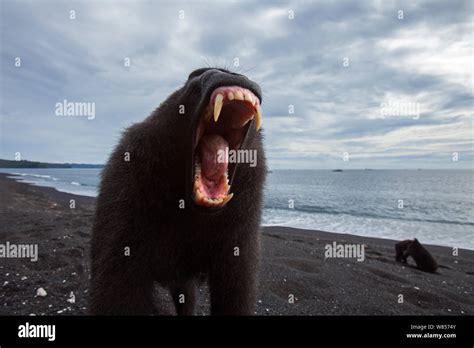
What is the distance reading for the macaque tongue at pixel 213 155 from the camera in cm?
284

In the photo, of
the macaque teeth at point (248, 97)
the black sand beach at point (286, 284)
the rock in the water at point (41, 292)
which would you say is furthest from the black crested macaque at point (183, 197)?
the rock in the water at point (41, 292)

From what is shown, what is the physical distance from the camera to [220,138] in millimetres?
3057

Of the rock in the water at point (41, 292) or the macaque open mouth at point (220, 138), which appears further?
the rock in the water at point (41, 292)

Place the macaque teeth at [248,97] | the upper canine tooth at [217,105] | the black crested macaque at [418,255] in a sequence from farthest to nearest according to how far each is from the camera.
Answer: the black crested macaque at [418,255]
the macaque teeth at [248,97]
the upper canine tooth at [217,105]

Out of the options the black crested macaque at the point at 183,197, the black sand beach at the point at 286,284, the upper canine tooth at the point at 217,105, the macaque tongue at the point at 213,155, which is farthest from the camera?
the black sand beach at the point at 286,284

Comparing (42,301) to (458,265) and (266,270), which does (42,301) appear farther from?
(458,265)

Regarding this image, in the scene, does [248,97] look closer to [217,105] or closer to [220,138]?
A: [217,105]

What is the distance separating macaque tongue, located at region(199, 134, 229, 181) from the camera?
284cm

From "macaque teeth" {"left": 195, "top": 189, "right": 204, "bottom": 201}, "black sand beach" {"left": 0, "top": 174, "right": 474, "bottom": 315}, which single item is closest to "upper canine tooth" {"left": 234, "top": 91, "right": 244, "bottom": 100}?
"macaque teeth" {"left": 195, "top": 189, "right": 204, "bottom": 201}

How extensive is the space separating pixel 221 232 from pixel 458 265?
11.3m

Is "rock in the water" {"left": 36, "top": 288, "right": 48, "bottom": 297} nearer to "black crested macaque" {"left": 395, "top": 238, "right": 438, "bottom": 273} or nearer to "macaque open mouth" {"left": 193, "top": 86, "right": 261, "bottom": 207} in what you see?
"macaque open mouth" {"left": 193, "top": 86, "right": 261, "bottom": 207}

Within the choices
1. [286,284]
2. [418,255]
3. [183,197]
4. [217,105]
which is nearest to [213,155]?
[183,197]

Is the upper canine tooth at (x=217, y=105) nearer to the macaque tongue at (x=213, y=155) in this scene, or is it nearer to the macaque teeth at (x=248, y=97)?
the macaque teeth at (x=248, y=97)

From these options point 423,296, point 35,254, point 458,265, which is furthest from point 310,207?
point 35,254
